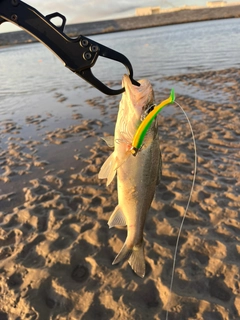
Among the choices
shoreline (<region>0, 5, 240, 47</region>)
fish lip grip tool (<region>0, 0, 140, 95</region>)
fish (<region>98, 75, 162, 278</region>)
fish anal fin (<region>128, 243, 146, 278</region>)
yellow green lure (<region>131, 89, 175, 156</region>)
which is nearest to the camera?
yellow green lure (<region>131, 89, 175, 156</region>)

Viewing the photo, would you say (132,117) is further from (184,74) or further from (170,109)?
(184,74)

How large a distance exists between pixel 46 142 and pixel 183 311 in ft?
19.0

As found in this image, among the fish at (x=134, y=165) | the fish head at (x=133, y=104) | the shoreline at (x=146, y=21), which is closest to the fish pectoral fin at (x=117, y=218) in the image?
the fish at (x=134, y=165)

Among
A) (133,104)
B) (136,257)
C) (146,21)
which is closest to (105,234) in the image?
(136,257)

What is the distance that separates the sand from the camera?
3305 millimetres

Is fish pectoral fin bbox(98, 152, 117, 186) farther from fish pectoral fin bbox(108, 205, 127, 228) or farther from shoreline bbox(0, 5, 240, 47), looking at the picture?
shoreline bbox(0, 5, 240, 47)

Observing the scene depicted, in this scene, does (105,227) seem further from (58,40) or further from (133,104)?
(58,40)

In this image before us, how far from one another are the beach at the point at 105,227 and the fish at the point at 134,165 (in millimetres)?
797

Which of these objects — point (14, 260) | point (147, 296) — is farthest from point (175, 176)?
point (14, 260)

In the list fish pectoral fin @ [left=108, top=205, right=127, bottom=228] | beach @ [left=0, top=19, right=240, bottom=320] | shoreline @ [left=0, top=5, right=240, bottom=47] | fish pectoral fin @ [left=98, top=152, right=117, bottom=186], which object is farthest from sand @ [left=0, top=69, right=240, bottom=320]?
shoreline @ [left=0, top=5, right=240, bottom=47]

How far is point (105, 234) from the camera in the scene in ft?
14.1

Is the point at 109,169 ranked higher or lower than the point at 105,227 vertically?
higher

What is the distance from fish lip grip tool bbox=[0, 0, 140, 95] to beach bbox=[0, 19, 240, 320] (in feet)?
7.65

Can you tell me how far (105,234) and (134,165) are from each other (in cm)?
188
